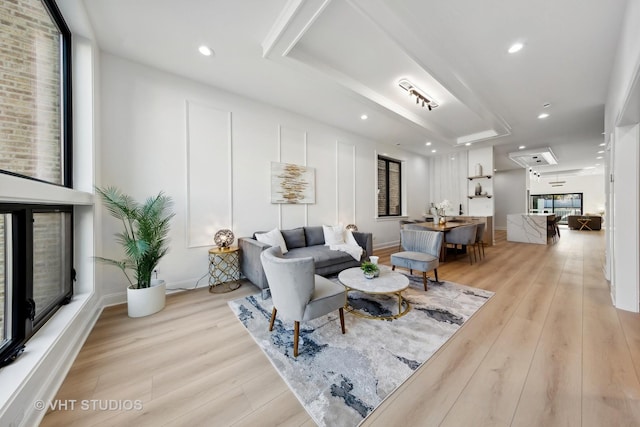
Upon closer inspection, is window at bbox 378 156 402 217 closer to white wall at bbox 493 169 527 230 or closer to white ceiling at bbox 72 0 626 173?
white ceiling at bbox 72 0 626 173

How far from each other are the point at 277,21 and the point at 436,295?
3.66 meters

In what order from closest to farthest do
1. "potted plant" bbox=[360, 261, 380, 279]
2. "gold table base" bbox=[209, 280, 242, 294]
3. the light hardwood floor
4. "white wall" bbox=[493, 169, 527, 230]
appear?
the light hardwood floor
"potted plant" bbox=[360, 261, 380, 279]
"gold table base" bbox=[209, 280, 242, 294]
"white wall" bbox=[493, 169, 527, 230]

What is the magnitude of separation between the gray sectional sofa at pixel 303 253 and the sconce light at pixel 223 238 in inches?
7.0

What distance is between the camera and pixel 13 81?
1.53 metres

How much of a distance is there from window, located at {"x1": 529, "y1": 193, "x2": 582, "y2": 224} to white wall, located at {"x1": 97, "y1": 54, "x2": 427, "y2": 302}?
13.7 metres

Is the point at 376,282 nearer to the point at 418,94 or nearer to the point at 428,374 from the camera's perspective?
the point at 428,374

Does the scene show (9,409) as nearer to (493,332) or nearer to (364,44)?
(493,332)

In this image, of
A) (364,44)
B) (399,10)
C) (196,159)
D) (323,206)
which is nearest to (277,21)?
(364,44)

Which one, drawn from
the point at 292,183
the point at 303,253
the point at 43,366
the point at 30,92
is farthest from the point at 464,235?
the point at 30,92

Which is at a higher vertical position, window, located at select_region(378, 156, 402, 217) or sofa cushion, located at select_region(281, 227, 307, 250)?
window, located at select_region(378, 156, 402, 217)

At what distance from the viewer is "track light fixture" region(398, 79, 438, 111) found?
3330 millimetres

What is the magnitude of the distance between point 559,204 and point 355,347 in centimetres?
1733

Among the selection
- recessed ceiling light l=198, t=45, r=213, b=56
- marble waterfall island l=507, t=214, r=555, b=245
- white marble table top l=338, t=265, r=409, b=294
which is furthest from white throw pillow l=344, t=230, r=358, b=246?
marble waterfall island l=507, t=214, r=555, b=245

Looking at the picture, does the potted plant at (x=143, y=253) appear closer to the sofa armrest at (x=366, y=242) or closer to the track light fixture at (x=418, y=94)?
the sofa armrest at (x=366, y=242)
